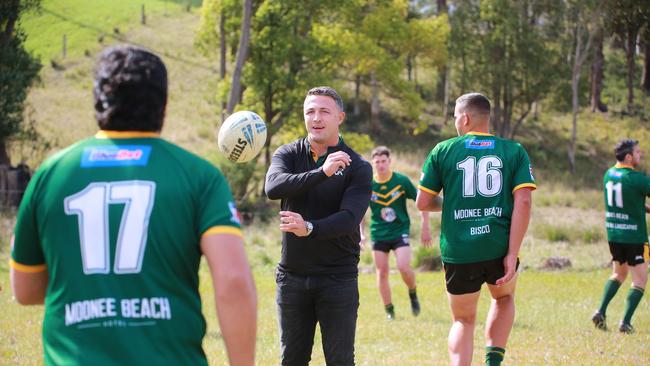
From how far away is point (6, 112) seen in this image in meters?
25.6

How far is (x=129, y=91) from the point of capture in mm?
2844

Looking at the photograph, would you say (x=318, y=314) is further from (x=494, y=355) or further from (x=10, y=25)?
(x=10, y=25)

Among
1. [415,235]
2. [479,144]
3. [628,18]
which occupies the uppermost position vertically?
[628,18]

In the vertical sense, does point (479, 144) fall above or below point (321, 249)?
above

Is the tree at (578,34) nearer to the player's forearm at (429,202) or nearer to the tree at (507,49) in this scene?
the tree at (507,49)

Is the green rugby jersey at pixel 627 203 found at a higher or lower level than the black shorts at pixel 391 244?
higher

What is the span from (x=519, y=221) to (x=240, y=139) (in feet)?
7.24

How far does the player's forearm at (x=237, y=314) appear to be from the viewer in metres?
2.78

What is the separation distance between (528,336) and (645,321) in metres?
2.44

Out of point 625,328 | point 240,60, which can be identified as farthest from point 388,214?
point 240,60

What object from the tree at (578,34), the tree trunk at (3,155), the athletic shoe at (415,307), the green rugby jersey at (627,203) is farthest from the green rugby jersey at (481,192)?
the tree at (578,34)

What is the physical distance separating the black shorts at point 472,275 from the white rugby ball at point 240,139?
1.79 meters

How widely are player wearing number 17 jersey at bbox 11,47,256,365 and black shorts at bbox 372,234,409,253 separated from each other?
8451mm

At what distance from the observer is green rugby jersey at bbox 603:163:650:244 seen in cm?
1012
